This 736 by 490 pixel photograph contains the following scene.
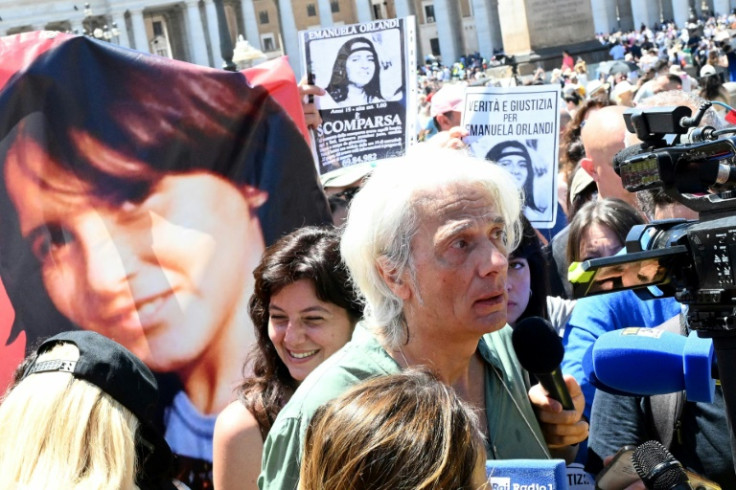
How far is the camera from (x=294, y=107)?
422cm

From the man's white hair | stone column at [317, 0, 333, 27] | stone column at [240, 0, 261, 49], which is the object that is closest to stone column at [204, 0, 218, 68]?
stone column at [240, 0, 261, 49]

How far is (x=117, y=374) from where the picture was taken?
2.60 m

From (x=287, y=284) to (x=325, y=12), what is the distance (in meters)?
86.1

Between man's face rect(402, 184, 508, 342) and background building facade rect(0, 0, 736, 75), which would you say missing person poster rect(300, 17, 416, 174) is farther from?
background building facade rect(0, 0, 736, 75)

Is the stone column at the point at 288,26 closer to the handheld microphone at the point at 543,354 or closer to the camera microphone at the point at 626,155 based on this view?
the handheld microphone at the point at 543,354

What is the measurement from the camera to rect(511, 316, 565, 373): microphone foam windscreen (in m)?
2.38

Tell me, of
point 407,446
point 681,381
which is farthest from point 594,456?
point 407,446

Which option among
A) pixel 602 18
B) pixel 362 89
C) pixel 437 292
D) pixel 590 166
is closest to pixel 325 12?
pixel 602 18

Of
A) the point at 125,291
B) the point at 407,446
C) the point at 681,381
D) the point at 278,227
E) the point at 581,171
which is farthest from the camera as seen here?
the point at 581,171

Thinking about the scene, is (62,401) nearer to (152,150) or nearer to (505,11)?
(152,150)

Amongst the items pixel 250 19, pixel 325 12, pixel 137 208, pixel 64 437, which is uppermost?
pixel 250 19

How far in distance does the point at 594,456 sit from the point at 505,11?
89.6 ft

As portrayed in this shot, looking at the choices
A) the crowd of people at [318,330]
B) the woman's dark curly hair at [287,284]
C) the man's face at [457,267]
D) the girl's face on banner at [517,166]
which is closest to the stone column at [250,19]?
the girl's face on banner at [517,166]

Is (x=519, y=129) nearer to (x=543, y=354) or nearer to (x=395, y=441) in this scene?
(x=543, y=354)
